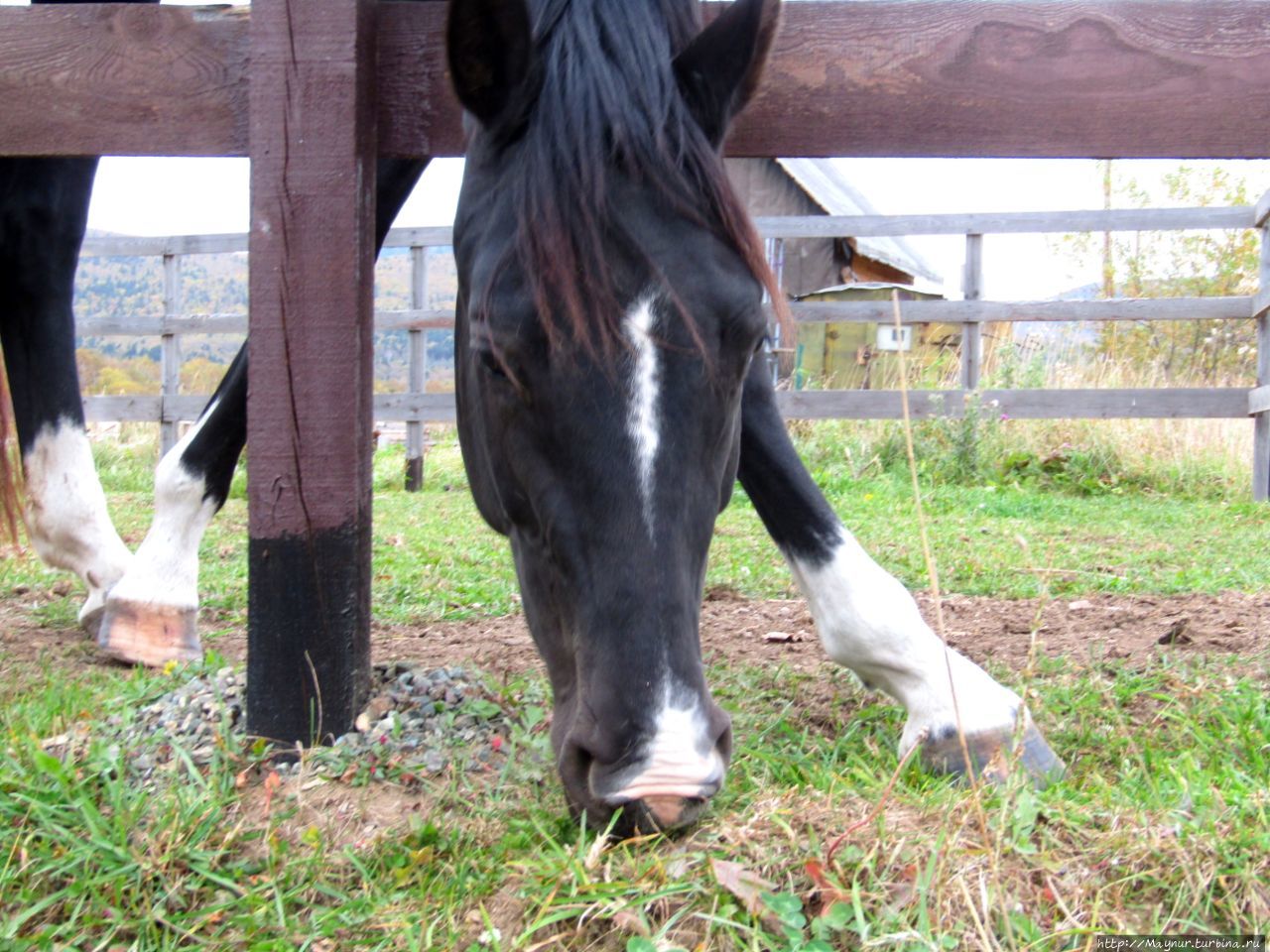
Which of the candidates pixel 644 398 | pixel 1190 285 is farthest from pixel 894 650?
pixel 1190 285

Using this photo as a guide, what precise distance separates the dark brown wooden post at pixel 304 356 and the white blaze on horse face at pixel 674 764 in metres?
0.85

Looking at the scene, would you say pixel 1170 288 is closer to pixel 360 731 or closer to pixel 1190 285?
pixel 1190 285

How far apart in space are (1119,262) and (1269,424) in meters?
7.74

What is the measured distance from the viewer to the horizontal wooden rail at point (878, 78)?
7.00ft

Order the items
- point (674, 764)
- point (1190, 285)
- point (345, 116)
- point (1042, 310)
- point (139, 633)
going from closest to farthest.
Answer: point (674, 764) → point (345, 116) → point (139, 633) → point (1042, 310) → point (1190, 285)

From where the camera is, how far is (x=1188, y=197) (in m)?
14.5

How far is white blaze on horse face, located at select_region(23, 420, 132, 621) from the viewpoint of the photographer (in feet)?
10.8

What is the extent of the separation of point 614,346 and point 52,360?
8.09 ft

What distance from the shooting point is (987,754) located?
2182 millimetres

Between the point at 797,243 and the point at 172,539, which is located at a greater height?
the point at 797,243

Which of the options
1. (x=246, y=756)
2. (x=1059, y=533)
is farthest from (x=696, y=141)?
(x=1059, y=533)

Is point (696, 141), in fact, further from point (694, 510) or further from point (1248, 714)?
point (1248, 714)

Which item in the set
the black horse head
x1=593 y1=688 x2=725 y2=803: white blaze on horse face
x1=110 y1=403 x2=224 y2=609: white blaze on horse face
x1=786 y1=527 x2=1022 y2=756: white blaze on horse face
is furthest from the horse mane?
x1=110 y1=403 x2=224 y2=609: white blaze on horse face

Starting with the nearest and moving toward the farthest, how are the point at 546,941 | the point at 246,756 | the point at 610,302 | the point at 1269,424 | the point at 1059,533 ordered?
1. the point at 546,941
2. the point at 610,302
3. the point at 246,756
4. the point at 1059,533
5. the point at 1269,424
